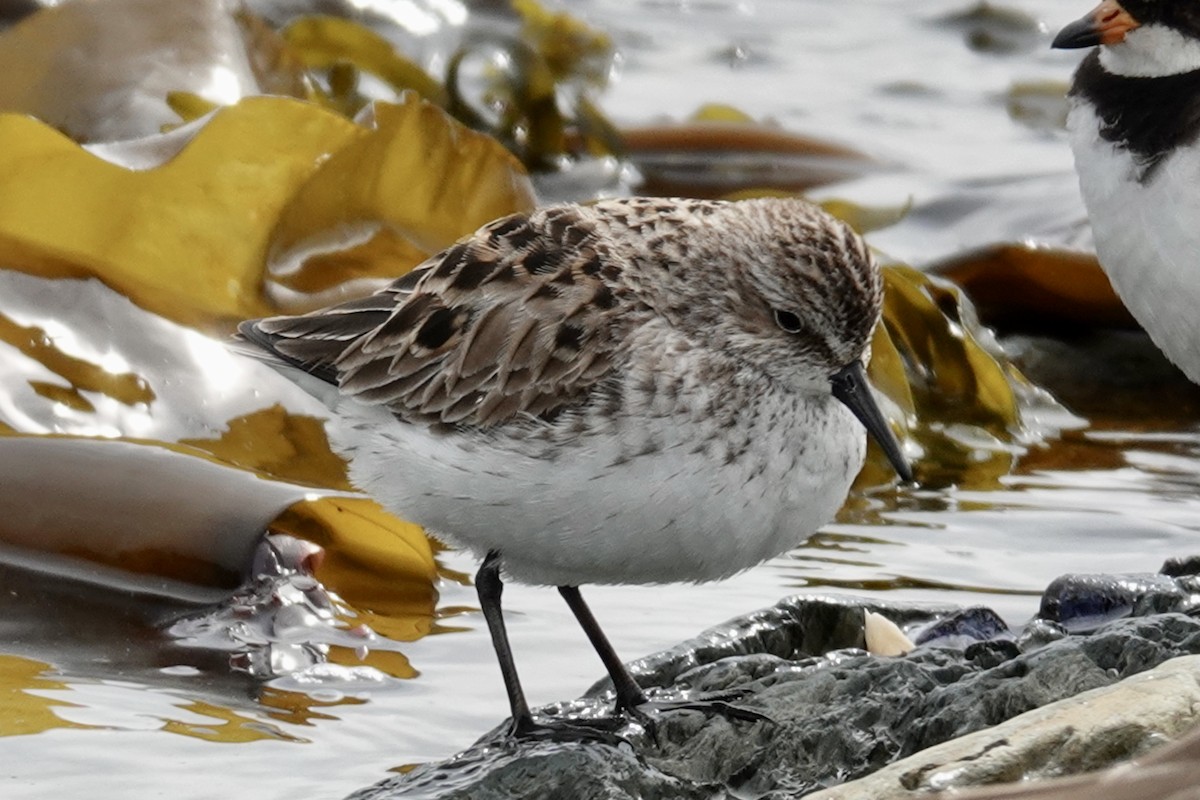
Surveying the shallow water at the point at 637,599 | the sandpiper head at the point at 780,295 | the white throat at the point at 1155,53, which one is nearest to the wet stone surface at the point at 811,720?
the shallow water at the point at 637,599

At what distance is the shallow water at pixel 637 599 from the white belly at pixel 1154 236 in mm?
685

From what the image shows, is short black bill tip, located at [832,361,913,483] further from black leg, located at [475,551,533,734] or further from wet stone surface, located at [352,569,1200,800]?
black leg, located at [475,551,533,734]

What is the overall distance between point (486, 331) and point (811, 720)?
1227mm

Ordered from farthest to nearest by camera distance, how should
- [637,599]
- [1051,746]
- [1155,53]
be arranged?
[1155,53], [637,599], [1051,746]

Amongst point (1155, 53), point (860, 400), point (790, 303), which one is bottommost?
point (860, 400)

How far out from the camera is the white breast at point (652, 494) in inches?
162

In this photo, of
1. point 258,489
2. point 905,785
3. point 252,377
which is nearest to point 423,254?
point 252,377

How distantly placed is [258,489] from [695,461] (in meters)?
1.65

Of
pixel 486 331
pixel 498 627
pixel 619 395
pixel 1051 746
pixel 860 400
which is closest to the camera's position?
pixel 1051 746

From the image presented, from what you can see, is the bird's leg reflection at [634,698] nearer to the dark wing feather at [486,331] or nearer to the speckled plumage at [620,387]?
the speckled plumage at [620,387]

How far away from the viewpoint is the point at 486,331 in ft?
15.4

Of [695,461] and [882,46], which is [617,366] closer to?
[695,461]

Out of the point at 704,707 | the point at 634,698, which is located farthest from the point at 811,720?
the point at 634,698

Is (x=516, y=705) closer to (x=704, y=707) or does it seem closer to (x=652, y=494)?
(x=704, y=707)
